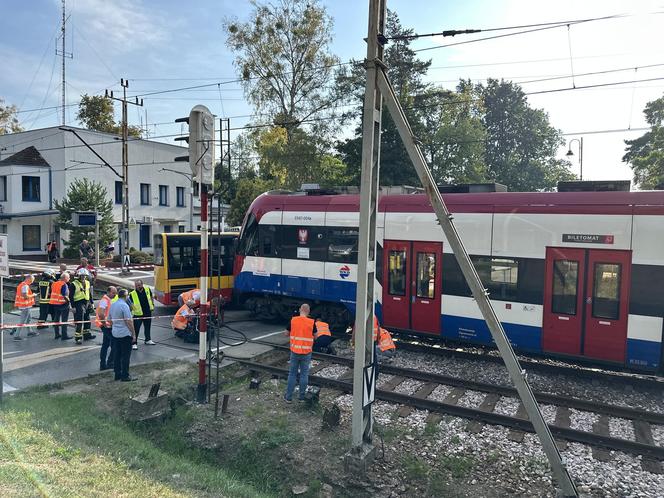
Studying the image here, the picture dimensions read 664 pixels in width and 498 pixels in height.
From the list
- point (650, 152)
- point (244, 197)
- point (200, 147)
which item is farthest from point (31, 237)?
point (650, 152)

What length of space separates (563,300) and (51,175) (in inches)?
1447

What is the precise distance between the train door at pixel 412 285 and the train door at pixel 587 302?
2432 mm

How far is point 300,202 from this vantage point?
1441 cm

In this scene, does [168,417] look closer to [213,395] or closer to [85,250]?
[213,395]

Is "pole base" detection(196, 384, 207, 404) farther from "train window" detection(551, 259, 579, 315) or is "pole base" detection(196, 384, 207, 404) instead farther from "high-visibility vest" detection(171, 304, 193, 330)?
"train window" detection(551, 259, 579, 315)

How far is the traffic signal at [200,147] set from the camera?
353 inches

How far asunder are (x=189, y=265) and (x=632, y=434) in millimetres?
13292

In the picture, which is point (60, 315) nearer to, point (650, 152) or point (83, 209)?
point (83, 209)

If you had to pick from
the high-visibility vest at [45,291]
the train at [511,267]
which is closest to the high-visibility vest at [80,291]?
the high-visibility vest at [45,291]

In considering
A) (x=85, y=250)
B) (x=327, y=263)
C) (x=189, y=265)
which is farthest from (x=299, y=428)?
(x=85, y=250)

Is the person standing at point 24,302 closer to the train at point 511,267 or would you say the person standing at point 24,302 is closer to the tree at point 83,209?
the train at point 511,267

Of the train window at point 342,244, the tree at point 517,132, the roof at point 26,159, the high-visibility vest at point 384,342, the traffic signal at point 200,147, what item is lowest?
the high-visibility vest at point 384,342

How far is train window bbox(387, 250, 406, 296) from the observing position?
1248 centimetres

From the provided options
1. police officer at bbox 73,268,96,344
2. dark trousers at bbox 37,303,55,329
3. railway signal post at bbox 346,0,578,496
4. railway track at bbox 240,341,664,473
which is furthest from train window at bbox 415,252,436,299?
dark trousers at bbox 37,303,55,329
